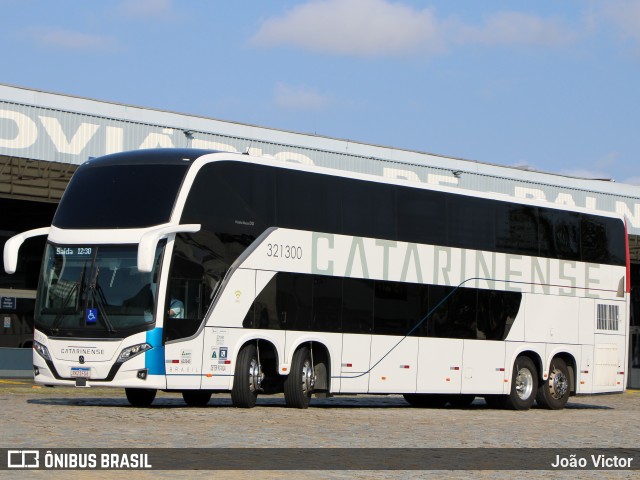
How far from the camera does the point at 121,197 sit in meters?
20.2

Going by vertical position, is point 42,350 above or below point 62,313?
below

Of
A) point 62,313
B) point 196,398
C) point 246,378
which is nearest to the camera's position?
point 62,313

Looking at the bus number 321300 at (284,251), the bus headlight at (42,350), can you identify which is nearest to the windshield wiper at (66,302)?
the bus headlight at (42,350)

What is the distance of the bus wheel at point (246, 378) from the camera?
21.0m

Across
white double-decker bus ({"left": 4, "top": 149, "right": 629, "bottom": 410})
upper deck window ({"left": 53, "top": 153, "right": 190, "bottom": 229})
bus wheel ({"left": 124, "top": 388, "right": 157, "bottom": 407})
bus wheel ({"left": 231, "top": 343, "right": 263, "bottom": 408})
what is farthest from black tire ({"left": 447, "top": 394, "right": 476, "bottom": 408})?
upper deck window ({"left": 53, "top": 153, "right": 190, "bottom": 229})

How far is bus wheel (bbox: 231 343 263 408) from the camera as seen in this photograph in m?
21.0

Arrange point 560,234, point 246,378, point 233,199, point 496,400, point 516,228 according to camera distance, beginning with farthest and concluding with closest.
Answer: point 560,234 → point 496,400 → point 516,228 → point 246,378 → point 233,199

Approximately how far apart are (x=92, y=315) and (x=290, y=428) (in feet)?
14.7

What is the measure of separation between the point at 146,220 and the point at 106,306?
143 cm

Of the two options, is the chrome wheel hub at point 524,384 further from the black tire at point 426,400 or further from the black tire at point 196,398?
the black tire at point 196,398

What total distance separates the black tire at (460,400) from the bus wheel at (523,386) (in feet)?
3.88

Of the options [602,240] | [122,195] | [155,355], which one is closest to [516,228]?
[602,240]

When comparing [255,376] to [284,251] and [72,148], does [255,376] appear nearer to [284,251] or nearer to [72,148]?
[284,251]

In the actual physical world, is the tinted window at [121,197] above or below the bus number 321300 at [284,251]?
above
